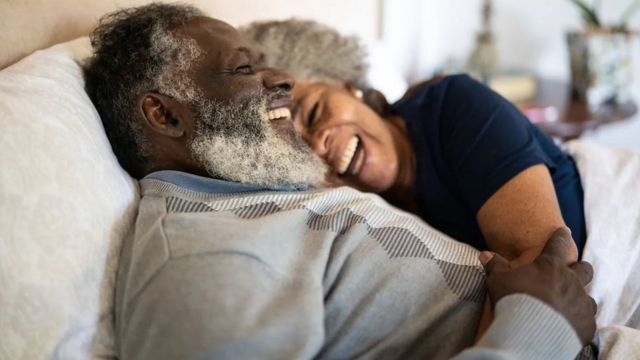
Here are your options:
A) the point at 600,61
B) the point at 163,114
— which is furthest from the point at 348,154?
the point at 600,61

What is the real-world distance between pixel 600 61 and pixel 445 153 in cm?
113

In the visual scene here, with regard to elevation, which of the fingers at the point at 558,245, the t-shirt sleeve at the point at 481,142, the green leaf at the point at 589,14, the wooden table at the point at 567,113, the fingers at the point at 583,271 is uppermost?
the green leaf at the point at 589,14

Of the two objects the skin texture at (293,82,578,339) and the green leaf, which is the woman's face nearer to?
the skin texture at (293,82,578,339)

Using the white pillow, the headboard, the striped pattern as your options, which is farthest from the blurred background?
the striped pattern

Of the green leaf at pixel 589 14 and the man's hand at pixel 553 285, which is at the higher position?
the green leaf at pixel 589 14

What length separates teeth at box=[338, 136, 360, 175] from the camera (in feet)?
4.07

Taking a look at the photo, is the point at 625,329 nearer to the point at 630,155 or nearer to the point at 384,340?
the point at 384,340

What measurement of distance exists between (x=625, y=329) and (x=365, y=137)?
1.99 feet

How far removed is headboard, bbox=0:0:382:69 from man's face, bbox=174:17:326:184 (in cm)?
29

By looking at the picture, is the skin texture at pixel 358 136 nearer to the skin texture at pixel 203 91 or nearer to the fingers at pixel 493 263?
the skin texture at pixel 203 91

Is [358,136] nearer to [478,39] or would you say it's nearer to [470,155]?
[470,155]

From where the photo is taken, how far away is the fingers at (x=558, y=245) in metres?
0.87

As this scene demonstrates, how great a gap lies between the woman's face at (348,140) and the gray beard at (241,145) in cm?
21

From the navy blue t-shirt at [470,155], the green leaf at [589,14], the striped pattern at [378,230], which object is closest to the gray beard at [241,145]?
the striped pattern at [378,230]
